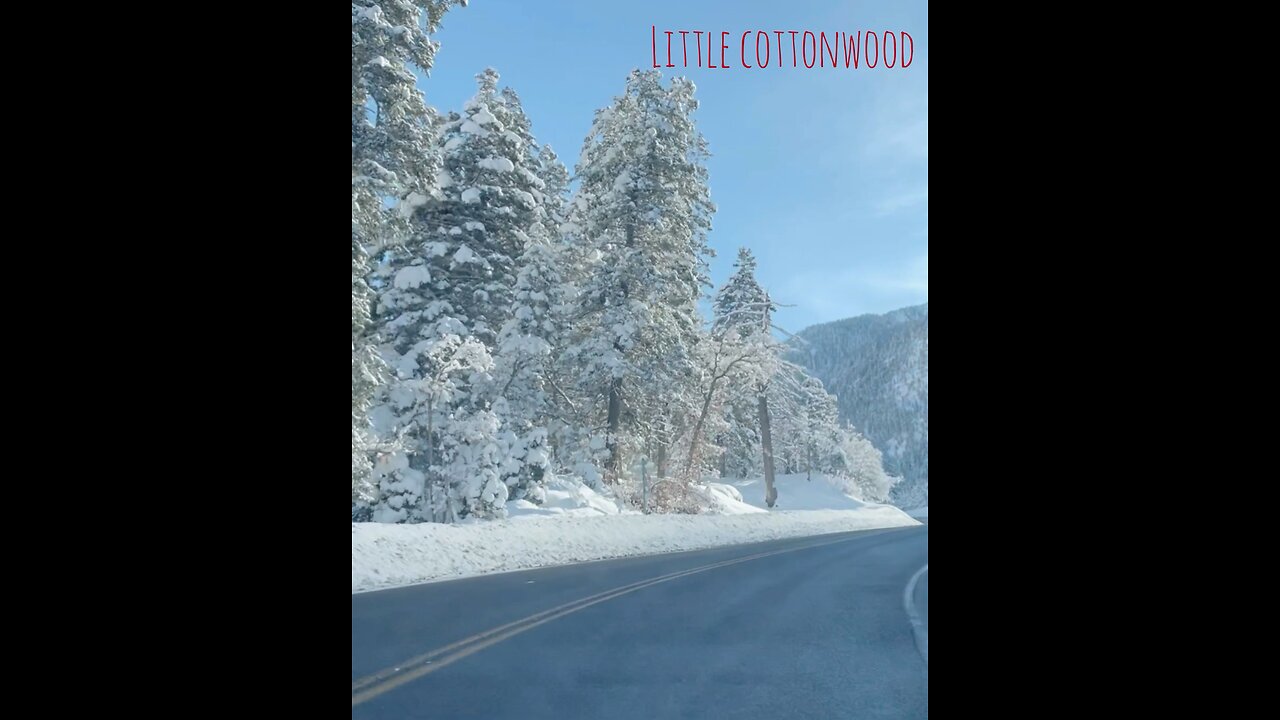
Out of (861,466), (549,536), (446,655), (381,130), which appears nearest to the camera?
(446,655)

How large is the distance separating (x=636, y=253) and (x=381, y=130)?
12.1 meters

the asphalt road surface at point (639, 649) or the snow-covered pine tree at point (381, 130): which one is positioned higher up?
the snow-covered pine tree at point (381, 130)

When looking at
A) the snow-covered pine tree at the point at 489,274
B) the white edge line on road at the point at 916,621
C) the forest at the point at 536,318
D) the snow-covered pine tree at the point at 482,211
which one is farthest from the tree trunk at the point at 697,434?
the white edge line on road at the point at 916,621

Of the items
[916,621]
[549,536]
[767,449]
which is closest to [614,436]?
[549,536]

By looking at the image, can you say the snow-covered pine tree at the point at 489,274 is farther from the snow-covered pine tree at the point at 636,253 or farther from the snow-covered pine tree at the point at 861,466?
the snow-covered pine tree at the point at 861,466

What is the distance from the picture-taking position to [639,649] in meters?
7.41

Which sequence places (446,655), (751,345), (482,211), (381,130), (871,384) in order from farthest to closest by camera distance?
(871,384), (751,345), (482,211), (381,130), (446,655)

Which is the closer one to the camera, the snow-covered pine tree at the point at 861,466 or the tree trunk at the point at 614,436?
the tree trunk at the point at 614,436

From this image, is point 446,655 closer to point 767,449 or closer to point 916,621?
point 916,621

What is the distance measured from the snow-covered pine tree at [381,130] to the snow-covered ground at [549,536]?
357 cm

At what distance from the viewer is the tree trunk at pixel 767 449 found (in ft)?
149
